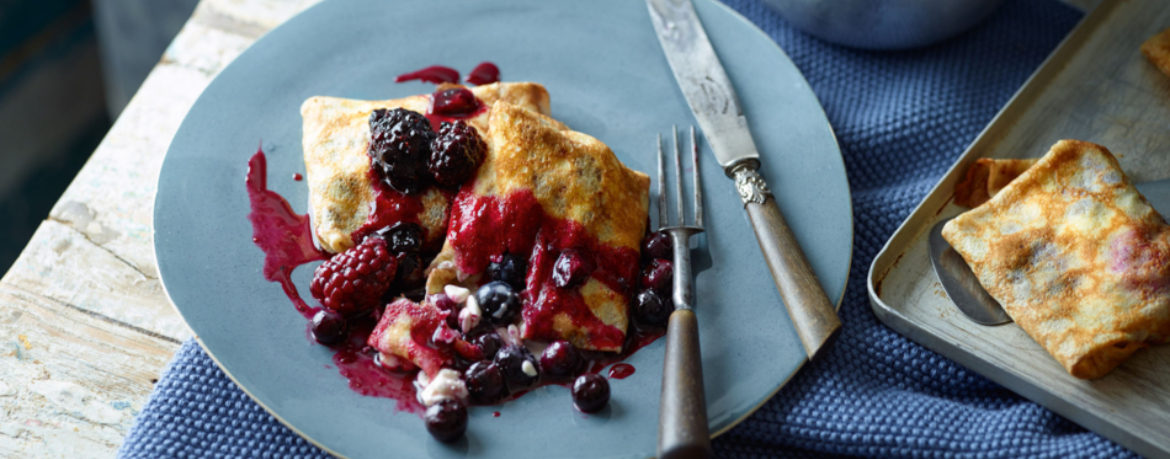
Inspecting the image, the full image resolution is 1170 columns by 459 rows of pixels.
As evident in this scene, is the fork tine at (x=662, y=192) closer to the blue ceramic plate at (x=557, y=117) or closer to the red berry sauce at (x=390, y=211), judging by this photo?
the blue ceramic plate at (x=557, y=117)

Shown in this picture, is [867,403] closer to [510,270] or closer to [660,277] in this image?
[660,277]

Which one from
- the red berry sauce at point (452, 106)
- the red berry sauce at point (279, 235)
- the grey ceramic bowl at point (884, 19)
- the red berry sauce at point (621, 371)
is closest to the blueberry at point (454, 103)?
the red berry sauce at point (452, 106)

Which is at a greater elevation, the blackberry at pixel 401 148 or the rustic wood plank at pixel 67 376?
the blackberry at pixel 401 148

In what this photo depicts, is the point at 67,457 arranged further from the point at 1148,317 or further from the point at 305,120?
the point at 1148,317

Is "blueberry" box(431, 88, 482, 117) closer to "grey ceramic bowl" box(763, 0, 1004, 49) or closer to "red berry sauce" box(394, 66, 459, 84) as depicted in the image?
"red berry sauce" box(394, 66, 459, 84)

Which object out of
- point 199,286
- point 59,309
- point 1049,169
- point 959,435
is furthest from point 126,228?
point 1049,169

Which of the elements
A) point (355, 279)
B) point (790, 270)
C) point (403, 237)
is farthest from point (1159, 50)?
point (355, 279)

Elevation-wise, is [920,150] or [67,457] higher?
[920,150]
